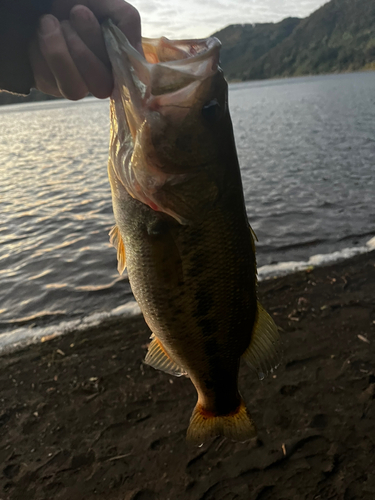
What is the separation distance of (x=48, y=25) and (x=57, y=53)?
0.12m

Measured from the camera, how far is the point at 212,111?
181 centimetres

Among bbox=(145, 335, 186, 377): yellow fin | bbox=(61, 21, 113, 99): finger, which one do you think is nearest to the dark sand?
bbox=(145, 335, 186, 377): yellow fin

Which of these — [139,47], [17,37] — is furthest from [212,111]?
[17,37]

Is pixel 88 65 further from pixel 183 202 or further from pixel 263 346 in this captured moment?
pixel 263 346

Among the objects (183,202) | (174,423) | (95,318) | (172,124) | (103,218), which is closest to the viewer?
(172,124)

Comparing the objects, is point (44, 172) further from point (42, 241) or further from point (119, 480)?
point (119, 480)

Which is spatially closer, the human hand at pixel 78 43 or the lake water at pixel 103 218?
the human hand at pixel 78 43

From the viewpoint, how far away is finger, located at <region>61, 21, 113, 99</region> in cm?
154

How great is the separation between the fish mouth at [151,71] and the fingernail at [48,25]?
21 cm

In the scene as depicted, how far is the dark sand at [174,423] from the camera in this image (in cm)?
329

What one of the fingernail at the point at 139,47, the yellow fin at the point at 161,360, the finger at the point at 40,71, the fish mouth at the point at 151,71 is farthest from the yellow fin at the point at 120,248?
the fingernail at the point at 139,47

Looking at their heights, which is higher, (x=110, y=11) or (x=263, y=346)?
(x=110, y=11)

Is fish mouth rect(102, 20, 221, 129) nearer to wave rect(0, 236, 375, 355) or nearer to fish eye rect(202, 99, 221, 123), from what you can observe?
fish eye rect(202, 99, 221, 123)

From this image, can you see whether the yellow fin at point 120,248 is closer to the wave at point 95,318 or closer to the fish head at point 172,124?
the fish head at point 172,124
